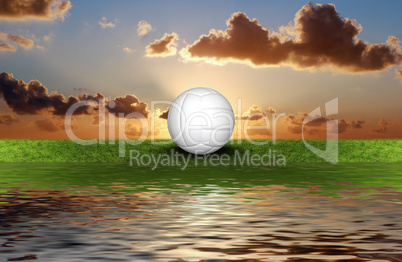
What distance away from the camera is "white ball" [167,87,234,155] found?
25125 mm

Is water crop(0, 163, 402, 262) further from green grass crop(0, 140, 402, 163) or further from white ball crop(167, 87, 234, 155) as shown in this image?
green grass crop(0, 140, 402, 163)

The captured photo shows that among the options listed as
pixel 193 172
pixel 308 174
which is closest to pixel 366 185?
pixel 308 174

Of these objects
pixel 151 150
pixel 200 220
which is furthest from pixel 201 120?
pixel 200 220

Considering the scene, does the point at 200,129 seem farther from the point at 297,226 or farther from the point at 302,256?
the point at 302,256

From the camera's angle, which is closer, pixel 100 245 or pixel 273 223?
pixel 100 245

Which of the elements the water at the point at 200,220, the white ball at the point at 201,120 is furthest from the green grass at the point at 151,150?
the water at the point at 200,220

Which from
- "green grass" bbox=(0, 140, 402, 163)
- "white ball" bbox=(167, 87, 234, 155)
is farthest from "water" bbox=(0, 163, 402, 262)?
"green grass" bbox=(0, 140, 402, 163)

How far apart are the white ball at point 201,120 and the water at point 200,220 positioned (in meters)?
8.84

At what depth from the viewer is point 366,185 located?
50.7 ft

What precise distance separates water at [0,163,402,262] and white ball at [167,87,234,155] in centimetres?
884

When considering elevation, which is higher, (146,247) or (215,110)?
(215,110)

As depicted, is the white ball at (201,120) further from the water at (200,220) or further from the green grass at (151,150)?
the water at (200,220)

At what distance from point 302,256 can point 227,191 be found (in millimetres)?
6949

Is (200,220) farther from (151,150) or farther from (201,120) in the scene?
(151,150)
